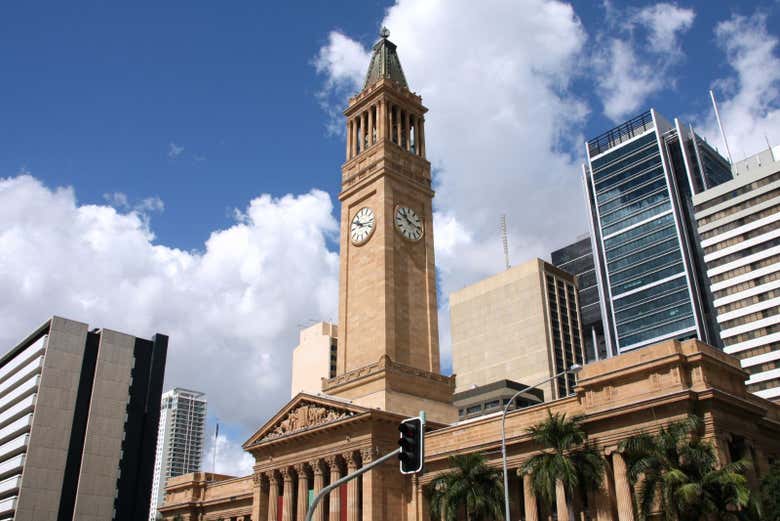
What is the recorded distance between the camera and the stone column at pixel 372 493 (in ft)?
173

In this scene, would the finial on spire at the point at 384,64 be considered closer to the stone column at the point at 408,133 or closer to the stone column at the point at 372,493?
the stone column at the point at 408,133

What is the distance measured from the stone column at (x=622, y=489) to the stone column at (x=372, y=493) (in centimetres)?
1748

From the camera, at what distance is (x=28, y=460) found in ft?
327

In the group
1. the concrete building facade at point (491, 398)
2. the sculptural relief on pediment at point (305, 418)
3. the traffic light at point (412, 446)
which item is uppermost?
the concrete building facade at point (491, 398)

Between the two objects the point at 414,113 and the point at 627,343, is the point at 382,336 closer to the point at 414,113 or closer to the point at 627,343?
the point at 414,113

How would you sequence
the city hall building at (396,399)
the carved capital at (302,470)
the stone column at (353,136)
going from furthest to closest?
the stone column at (353,136) < the carved capital at (302,470) < the city hall building at (396,399)

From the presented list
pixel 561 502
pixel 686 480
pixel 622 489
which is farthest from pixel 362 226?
pixel 686 480

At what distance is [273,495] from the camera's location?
2406 inches

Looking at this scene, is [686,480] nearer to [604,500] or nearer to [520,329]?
[604,500]

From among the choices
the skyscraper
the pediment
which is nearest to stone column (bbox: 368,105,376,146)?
the pediment

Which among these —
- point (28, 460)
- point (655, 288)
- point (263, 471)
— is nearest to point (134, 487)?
point (28, 460)

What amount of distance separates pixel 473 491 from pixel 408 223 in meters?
30.6

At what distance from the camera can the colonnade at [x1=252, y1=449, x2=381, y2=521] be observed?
53938 millimetres

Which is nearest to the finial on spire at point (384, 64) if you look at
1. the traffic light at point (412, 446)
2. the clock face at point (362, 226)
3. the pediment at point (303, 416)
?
the clock face at point (362, 226)
